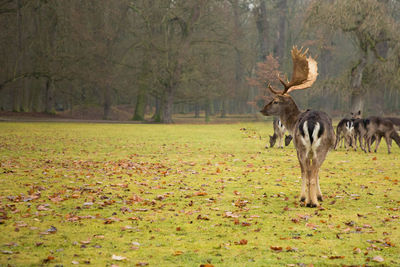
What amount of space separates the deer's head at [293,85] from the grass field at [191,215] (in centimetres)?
184

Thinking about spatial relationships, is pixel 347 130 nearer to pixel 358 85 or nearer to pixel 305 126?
pixel 305 126

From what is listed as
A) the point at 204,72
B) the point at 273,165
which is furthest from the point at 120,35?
the point at 273,165

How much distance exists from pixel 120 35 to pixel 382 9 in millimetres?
29721

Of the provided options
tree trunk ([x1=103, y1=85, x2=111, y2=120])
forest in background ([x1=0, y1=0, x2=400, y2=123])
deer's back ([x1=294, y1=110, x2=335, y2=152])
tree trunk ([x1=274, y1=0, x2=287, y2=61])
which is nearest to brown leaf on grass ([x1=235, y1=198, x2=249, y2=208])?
deer's back ([x1=294, y1=110, x2=335, y2=152])

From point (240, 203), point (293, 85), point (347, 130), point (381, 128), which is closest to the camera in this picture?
point (240, 203)

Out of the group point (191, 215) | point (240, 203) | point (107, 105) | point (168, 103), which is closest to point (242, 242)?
point (191, 215)

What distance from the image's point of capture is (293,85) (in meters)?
9.90

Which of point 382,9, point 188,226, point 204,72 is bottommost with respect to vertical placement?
point 188,226

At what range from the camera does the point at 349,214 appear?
724 centimetres

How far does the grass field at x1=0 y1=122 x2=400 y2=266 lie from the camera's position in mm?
5219

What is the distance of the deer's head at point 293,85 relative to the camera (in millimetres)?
9289

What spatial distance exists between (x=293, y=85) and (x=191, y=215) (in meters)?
4.38

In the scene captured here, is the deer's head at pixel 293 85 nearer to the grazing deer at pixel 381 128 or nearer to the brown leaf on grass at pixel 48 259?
the brown leaf on grass at pixel 48 259

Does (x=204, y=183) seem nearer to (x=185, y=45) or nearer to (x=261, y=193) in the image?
(x=261, y=193)
